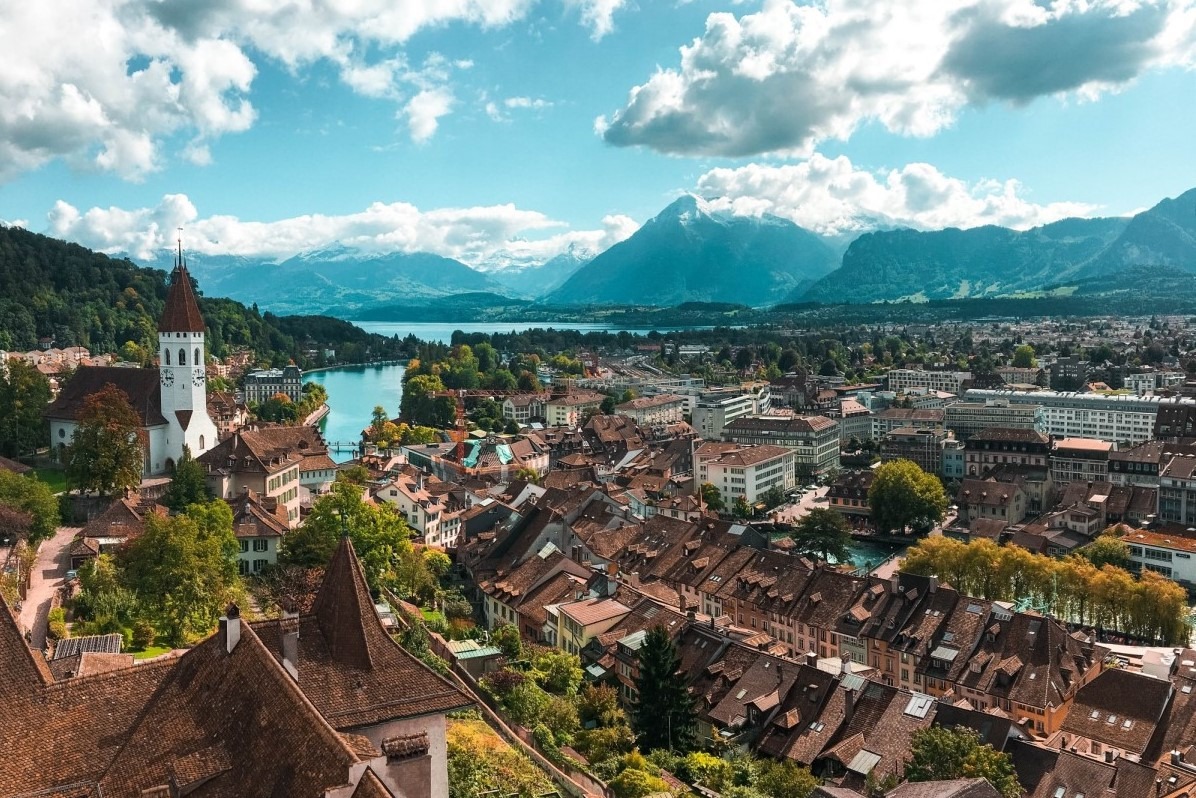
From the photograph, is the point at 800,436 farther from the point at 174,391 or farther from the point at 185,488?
the point at 185,488

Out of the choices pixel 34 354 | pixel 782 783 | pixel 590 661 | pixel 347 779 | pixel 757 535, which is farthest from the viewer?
pixel 34 354

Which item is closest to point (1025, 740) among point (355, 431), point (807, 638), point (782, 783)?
point (782, 783)

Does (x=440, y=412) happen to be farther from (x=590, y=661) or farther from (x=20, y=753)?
(x=20, y=753)

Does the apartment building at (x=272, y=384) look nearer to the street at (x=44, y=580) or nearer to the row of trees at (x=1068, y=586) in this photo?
the street at (x=44, y=580)

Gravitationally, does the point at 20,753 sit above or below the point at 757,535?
above

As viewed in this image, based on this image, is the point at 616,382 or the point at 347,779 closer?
the point at 347,779

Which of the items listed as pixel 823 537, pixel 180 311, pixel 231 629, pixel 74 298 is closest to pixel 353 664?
pixel 231 629
